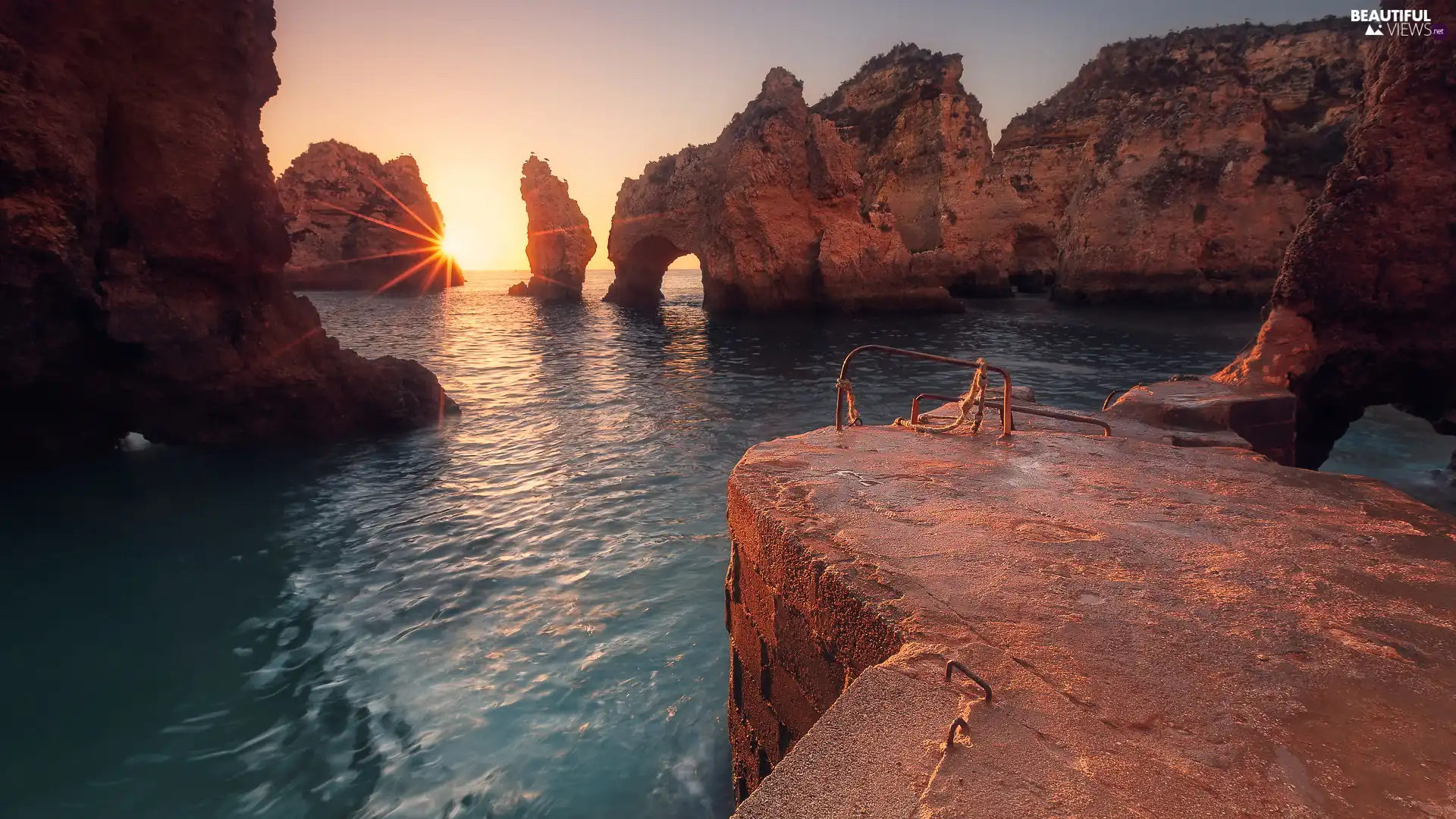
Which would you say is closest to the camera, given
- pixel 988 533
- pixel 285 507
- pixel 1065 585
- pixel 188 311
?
pixel 1065 585

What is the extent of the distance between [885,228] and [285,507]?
29.9 meters

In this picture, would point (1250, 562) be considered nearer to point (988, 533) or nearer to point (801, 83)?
point (988, 533)

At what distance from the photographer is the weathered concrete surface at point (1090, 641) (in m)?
1.57

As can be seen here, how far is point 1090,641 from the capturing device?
207 centimetres

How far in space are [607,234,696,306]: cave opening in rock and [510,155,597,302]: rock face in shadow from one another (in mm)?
8457

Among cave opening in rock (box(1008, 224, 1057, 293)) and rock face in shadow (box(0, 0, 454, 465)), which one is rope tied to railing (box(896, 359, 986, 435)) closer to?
rock face in shadow (box(0, 0, 454, 465))

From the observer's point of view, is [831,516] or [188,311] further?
[188,311]

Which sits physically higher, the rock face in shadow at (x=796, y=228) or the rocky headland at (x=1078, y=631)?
the rock face in shadow at (x=796, y=228)

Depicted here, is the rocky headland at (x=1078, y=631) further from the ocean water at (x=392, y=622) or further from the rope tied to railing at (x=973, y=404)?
the ocean water at (x=392, y=622)

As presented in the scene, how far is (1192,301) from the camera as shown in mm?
30547

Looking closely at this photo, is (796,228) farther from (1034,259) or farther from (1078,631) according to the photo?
(1078,631)

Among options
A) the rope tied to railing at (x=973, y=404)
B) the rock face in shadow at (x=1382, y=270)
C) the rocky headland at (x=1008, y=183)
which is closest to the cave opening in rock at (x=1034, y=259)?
the rocky headland at (x=1008, y=183)

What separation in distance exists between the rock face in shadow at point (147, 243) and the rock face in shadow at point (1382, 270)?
45.3ft

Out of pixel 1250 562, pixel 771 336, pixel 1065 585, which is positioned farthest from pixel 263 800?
pixel 771 336
